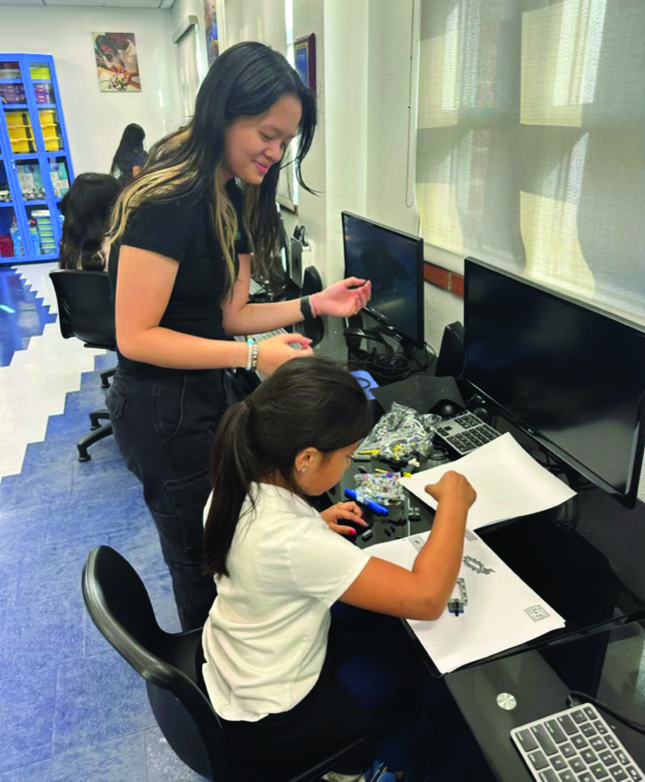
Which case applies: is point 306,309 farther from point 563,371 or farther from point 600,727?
point 600,727

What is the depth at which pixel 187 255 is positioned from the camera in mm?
1123

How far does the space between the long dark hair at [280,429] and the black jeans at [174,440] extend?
354 millimetres

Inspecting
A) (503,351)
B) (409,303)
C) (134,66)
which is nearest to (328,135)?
(409,303)

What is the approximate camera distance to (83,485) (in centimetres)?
245

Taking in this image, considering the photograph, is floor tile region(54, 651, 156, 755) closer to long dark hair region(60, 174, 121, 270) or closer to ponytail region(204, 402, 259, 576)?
ponytail region(204, 402, 259, 576)

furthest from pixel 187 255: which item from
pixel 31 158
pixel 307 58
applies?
pixel 31 158

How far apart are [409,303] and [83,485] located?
5.26 ft

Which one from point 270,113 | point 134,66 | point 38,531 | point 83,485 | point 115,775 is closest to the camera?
point 270,113

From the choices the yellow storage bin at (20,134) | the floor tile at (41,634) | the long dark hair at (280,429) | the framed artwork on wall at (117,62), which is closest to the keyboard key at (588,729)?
the long dark hair at (280,429)

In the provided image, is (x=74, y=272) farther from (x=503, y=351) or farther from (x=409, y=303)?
(x=503, y=351)

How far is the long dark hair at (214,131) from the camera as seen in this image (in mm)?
1052

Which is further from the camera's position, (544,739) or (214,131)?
(214,131)

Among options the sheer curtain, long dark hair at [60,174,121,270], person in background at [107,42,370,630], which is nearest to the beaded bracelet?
person in background at [107,42,370,630]

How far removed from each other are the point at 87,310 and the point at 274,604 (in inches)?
81.4
